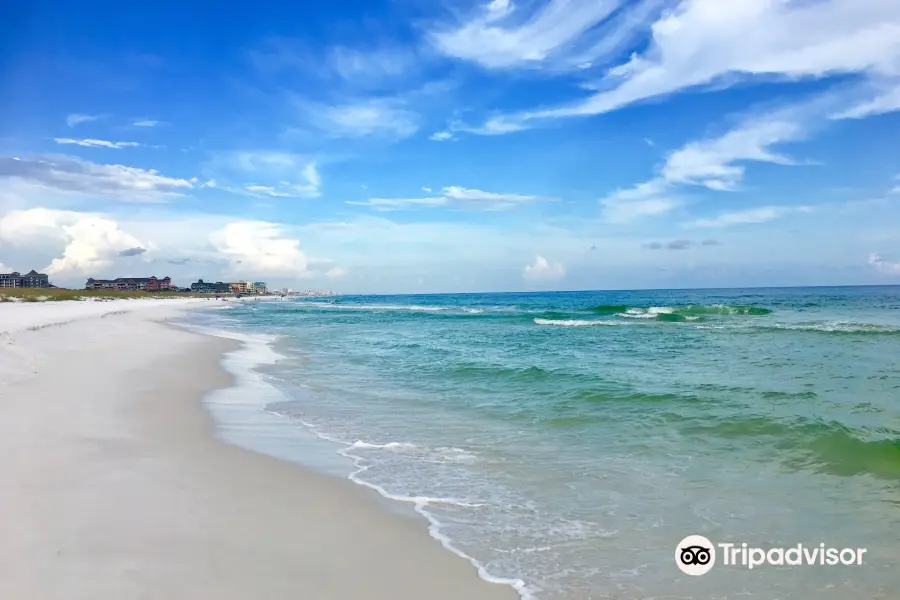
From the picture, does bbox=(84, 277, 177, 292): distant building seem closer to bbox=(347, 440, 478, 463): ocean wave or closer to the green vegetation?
the green vegetation

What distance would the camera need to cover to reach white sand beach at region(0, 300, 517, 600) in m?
4.00

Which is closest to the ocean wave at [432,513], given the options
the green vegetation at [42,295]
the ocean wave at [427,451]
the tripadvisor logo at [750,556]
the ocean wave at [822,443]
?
Result: the ocean wave at [427,451]

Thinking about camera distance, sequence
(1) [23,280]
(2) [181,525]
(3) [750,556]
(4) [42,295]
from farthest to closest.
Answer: (1) [23,280]
(4) [42,295]
(2) [181,525]
(3) [750,556]

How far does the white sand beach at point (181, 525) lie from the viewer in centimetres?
400

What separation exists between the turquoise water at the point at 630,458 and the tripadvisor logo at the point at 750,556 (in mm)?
104

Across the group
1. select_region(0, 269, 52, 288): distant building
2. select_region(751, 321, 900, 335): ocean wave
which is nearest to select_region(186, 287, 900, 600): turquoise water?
select_region(751, 321, 900, 335): ocean wave

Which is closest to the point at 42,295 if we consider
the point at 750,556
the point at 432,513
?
the point at 432,513

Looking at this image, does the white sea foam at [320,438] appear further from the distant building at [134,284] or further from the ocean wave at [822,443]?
the distant building at [134,284]

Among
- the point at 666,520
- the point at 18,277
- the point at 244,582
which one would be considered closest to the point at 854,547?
the point at 666,520

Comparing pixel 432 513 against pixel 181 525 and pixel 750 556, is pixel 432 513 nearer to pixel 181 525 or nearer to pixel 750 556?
pixel 181 525

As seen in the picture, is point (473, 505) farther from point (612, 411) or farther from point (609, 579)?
point (612, 411)

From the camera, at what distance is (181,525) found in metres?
5.02

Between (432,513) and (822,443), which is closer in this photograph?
(432,513)

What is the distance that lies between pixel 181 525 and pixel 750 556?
4949mm
